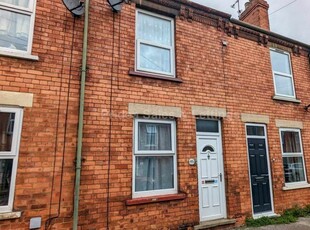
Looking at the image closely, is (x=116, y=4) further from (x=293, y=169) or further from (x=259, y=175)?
(x=293, y=169)

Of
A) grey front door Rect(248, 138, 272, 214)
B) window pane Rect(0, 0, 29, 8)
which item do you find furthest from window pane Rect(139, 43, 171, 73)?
grey front door Rect(248, 138, 272, 214)

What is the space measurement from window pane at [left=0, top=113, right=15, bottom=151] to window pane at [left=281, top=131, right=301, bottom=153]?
24.9 feet

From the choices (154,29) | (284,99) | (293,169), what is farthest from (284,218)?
(154,29)

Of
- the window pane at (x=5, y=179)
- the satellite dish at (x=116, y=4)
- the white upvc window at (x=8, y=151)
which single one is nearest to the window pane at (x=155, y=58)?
the satellite dish at (x=116, y=4)

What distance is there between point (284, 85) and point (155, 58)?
511cm

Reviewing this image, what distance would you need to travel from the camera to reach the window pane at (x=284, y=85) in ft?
27.0

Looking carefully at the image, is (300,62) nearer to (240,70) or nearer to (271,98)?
(271,98)

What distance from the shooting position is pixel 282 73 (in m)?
8.39

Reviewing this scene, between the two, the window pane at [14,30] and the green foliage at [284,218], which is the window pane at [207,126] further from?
the window pane at [14,30]

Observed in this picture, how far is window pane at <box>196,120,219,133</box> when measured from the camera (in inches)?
248

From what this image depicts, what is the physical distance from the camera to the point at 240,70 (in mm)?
7309

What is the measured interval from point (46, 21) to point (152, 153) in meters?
3.63

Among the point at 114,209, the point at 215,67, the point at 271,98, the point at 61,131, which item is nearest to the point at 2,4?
the point at 61,131

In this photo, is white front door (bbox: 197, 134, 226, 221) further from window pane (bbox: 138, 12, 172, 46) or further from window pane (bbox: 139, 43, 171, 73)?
window pane (bbox: 138, 12, 172, 46)
